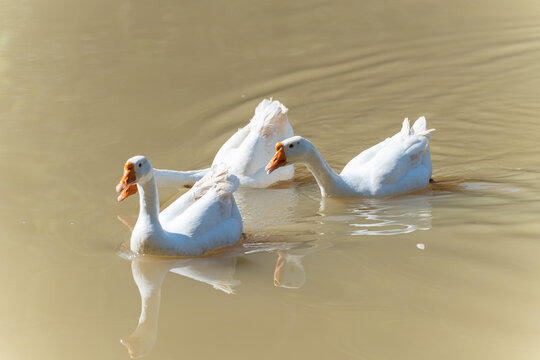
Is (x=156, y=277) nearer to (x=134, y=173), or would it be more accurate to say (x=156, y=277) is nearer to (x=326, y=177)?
(x=134, y=173)

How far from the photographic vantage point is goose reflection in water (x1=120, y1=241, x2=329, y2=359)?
5.09 m

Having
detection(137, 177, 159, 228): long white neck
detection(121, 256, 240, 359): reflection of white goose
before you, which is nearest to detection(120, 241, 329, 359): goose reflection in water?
detection(121, 256, 240, 359): reflection of white goose

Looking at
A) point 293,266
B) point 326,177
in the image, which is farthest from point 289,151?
point 293,266

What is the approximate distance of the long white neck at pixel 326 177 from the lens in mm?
6941

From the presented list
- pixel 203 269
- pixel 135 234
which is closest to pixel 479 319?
pixel 203 269

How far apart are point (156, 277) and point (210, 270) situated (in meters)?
0.42

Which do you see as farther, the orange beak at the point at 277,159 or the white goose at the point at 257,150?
the white goose at the point at 257,150

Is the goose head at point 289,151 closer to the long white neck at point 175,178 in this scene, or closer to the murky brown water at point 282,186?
the murky brown water at point 282,186

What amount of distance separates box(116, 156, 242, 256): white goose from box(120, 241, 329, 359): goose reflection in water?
9cm

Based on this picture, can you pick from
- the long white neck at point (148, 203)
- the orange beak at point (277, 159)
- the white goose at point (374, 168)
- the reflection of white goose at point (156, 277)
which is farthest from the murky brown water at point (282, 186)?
the orange beak at point (277, 159)

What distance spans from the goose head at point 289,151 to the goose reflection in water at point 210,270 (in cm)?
95

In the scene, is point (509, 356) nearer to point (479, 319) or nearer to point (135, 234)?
point (479, 319)

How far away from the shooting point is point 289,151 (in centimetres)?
682

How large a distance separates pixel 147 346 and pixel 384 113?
586 centimetres
